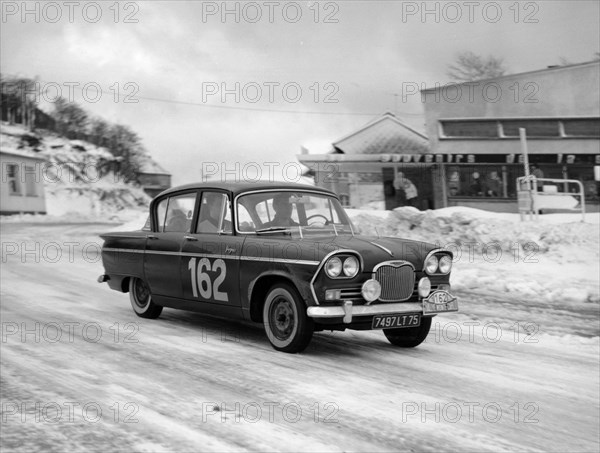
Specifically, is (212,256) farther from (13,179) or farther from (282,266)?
(13,179)

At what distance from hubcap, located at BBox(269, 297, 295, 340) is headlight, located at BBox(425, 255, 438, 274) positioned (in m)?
1.32

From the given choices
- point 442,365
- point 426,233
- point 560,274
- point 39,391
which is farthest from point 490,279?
point 39,391

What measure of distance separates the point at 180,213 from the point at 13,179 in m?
32.0

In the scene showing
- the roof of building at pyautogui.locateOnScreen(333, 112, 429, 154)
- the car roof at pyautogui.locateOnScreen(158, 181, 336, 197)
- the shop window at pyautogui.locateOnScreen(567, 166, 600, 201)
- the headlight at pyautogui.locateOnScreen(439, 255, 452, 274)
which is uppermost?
the roof of building at pyautogui.locateOnScreen(333, 112, 429, 154)

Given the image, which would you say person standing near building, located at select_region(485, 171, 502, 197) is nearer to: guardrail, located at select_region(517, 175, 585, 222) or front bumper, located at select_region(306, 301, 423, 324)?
guardrail, located at select_region(517, 175, 585, 222)

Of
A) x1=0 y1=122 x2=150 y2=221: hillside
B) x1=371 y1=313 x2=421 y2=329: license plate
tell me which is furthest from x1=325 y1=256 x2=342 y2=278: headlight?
x1=0 y1=122 x2=150 y2=221: hillside

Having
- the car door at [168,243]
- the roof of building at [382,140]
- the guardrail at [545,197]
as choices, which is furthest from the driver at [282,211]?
the roof of building at [382,140]

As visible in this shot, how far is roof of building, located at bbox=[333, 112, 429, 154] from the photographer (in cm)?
3347

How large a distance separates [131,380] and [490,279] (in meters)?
7.65

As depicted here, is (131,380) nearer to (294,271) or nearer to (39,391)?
(39,391)

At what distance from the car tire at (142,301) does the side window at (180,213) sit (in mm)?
823

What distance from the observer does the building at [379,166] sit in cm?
2755

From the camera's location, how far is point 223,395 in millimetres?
4945

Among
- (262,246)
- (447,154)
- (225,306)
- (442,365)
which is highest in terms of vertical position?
(447,154)
